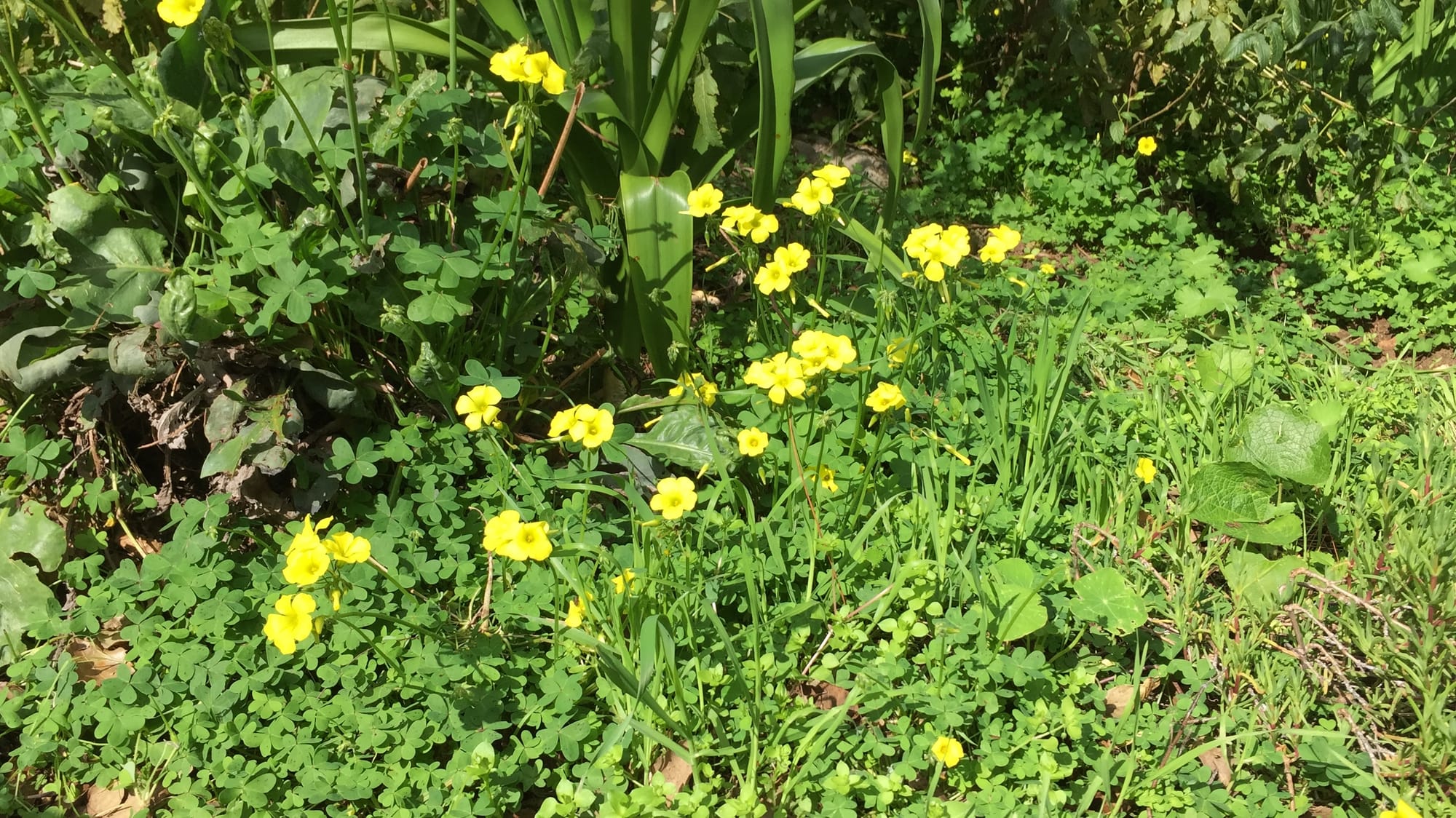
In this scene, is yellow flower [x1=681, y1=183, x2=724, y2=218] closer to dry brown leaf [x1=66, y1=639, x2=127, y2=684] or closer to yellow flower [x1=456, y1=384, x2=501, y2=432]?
yellow flower [x1=456, y1=384, x2=501, y2=432]

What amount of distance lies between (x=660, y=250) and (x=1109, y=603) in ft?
3.86

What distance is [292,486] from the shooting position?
2.01 m

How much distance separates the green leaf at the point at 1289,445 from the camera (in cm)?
205

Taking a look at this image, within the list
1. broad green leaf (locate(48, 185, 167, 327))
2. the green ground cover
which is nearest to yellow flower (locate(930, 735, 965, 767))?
the green ground cover

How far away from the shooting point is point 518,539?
150cm

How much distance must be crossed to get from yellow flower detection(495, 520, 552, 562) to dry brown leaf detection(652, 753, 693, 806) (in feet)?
1.50

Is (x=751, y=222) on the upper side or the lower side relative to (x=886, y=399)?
upper

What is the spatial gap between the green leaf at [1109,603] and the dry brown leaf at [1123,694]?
0.14 m

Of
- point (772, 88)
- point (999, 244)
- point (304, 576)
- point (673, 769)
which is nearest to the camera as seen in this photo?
point (304, 576)

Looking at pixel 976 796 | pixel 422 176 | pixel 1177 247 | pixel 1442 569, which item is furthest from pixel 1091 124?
pixel 976 796

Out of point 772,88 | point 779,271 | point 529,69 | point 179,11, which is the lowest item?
point 779,271

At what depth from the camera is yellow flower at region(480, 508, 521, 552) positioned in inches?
58.7

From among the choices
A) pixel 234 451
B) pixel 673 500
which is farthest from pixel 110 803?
pixel 673 500

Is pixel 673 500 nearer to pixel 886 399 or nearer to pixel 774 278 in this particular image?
pixel 886 399
